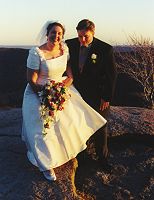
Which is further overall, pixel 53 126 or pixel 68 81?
pixel 68 81

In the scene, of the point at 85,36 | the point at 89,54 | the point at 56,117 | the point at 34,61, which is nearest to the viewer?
the point at 34,61

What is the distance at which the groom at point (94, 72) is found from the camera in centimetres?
649

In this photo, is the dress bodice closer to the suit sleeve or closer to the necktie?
the necktie

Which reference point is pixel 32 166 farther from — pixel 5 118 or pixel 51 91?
pixel 5 118

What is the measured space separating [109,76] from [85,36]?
68 cm

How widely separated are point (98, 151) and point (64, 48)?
1.60 metres

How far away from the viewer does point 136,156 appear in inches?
279

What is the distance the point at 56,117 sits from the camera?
6.15 m

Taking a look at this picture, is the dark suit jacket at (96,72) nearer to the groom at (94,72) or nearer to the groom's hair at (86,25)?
the groom at (94,72)

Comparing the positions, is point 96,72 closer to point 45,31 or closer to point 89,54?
point 89,54

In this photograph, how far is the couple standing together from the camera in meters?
6.03

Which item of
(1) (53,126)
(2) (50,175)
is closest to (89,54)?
(1) (53,126)

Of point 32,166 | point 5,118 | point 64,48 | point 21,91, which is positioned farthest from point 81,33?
point 21,91

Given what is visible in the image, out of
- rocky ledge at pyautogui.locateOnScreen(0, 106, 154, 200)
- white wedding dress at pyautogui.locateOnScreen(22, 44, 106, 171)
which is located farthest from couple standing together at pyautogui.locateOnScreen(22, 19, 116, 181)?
rocky ledge at pyautogui.locateOnScreen(0, 106, 154, 200)
